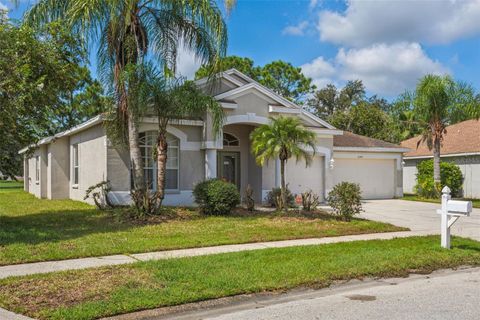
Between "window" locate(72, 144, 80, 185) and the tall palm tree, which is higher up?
the tall palm tree

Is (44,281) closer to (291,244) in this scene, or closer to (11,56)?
(291,244)

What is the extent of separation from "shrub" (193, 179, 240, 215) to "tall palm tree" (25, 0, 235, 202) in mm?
1946

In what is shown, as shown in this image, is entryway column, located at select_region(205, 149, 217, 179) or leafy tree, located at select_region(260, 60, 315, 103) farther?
leafy tree, located at select_region(260, 60, 315, 103)

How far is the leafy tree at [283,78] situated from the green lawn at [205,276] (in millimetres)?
39207

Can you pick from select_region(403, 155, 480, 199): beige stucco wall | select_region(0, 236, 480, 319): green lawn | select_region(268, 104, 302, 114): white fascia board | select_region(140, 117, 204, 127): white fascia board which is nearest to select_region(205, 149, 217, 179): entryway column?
select_region(140, 117, 204, 127): white fascia board

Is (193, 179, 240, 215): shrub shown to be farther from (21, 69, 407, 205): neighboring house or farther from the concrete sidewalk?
the concrete sidewalk

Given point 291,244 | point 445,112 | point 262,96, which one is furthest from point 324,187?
point 291,244

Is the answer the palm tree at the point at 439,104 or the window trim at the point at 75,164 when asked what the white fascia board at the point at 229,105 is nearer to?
the window trim at the point at 75,164

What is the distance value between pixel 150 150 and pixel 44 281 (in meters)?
11.0

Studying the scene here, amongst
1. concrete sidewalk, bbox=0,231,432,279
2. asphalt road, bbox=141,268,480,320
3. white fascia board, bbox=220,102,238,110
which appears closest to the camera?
asphalt road, bbox=141,268,480,320

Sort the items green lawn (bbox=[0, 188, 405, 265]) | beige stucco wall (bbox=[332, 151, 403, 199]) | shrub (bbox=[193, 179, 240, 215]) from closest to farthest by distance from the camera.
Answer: green lawn (bbox=[0, 188, 405, 265]), shrub (bbox=[193, 179, 240, 215]), beige stucco wall (bbox=[332, 151, 403, 199])

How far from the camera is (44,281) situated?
7020mm

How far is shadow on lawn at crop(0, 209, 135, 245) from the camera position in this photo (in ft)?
35.1

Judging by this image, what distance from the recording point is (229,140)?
20.9 metres
